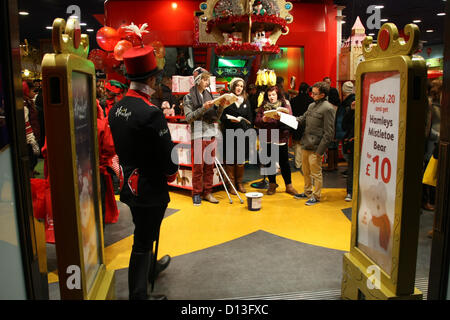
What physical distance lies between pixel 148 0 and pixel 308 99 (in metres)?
4.12

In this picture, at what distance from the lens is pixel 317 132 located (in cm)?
492

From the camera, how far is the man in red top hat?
7.68 feet

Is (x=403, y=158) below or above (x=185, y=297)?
above

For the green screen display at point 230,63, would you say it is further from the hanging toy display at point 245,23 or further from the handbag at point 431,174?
the handbag at point 431,174

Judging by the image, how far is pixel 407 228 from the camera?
204 centimetres

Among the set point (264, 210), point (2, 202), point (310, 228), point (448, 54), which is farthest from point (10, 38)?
point (264, 210)

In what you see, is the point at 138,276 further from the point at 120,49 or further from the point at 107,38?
the point at 107,38

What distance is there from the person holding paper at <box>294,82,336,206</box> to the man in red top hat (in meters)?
2.80

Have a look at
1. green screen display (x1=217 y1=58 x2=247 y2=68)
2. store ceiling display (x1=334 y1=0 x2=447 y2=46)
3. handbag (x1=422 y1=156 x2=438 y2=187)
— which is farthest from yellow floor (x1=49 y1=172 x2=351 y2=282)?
green screen display (x1=217 y1=58 x2=247 y2=68)

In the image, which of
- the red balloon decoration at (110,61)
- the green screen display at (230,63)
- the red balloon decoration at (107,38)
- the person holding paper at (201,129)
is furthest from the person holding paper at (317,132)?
the green screen display at (230,63)

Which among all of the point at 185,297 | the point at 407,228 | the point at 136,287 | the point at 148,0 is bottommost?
the point at 185,297

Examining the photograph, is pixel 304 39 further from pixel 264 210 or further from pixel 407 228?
pixel 407 228

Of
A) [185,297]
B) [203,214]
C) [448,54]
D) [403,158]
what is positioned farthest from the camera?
[203,214]

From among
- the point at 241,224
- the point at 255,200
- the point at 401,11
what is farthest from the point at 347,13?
the point at 241,224
